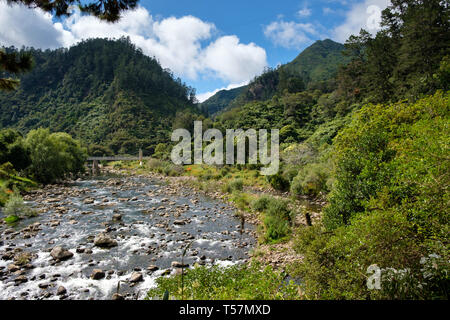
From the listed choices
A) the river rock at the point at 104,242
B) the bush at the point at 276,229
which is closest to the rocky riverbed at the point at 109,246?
the river rock at the point at 104,242

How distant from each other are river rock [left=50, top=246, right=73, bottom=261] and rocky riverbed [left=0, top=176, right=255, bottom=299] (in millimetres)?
44

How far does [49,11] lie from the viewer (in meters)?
6.04

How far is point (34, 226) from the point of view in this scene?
54.2 ft

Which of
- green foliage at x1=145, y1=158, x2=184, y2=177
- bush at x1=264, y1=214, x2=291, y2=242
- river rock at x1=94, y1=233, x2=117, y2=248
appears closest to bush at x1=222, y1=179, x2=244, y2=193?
bush at x1=264, y1=214, x2=291, y2=242

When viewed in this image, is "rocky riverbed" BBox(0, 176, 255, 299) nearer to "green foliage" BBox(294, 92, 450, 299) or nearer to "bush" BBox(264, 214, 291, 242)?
"bush" BBox(264, 214, 291, 242)

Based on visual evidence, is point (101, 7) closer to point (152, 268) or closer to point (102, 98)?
point (152, 268)

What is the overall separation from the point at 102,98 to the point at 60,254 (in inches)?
4978

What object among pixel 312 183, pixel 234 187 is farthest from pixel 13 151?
pixel 312 183

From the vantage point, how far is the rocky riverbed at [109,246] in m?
9.99

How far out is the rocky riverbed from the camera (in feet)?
32.8
